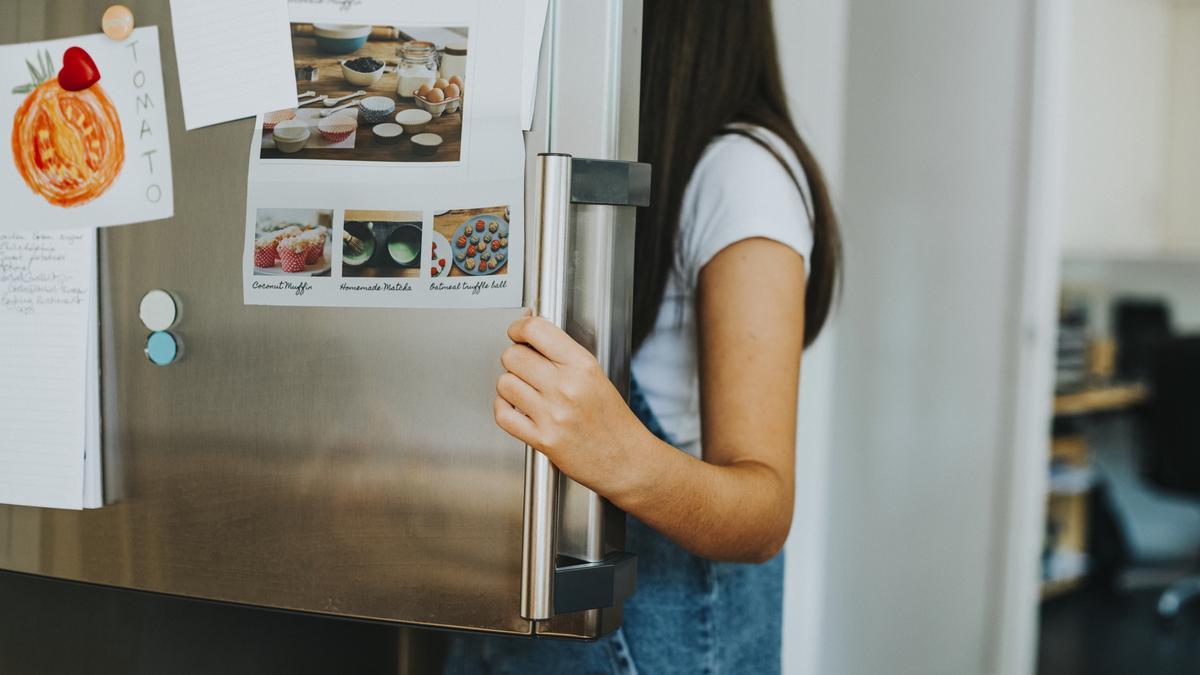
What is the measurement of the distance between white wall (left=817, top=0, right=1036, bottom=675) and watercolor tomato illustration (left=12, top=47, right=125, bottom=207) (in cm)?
191

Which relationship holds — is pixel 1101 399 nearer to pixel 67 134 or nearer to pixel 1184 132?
pixel 1184 132

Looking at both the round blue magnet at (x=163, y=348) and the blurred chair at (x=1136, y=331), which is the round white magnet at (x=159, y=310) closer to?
the round blue magnet at (x=163, y=348)

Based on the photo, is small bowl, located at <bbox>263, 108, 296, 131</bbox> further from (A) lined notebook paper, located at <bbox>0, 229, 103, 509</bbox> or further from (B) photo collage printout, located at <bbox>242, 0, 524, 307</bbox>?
(A) lined notebook paper, located at <bbox>0, 229, 103, 509</bbox>

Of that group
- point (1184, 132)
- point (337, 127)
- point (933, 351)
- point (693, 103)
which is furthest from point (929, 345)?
point (1184, 132)

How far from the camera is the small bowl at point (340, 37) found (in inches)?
26.0

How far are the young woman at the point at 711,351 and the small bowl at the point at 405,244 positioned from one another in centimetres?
15

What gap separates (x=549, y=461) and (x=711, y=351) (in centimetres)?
21

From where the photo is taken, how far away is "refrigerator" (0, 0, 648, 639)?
63cm

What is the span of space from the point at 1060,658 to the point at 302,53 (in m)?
2.98

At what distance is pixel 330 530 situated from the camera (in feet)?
2.22

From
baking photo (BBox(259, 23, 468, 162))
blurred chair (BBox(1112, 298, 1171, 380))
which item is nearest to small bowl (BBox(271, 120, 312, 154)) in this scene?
baking photo (BBox(259, 23, 468, 162))

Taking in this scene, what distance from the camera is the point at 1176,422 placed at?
3.25 meters

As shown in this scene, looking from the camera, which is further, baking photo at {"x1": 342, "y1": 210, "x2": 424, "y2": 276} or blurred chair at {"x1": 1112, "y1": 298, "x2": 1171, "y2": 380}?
blurred chair at {"x1": 1112, "y1": 298, "x2": 1171, "y2": 380}

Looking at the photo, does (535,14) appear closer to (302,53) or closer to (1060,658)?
(302,53)
